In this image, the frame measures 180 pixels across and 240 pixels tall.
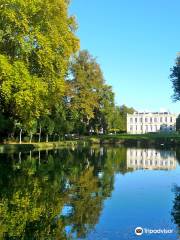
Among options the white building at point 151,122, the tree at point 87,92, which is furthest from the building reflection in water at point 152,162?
the white building at point 151,122

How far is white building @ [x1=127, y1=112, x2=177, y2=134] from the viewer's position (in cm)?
17575

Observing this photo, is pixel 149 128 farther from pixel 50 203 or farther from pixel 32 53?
pixel 50 203

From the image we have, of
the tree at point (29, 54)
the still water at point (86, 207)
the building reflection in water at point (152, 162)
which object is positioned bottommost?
the still water at point (86, 207)

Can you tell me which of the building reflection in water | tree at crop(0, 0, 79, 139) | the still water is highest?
tree at crop(0, 0, 79, 139)

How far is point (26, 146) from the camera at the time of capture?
A: 150 ft

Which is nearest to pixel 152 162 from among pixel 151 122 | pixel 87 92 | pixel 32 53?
pixel 32 53

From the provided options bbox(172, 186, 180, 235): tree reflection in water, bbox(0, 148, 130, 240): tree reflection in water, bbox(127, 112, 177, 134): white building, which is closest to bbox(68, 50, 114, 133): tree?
bbox(0, 148, 130, 240): tree reflection in water

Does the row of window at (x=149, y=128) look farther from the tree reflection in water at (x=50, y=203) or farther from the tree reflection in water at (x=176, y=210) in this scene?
the tree reflection in water at (x=176, y=210)

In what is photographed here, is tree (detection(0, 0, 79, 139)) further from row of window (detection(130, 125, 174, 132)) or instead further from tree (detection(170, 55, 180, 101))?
row of window (detection(130, 125, 174, 132))

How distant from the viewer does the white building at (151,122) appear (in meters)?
176

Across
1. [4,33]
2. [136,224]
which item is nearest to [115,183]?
[136,224]

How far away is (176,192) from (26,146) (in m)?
31.8

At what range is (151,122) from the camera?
17912 centimetres

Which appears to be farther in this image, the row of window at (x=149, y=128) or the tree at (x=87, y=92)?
the row of window at (x=149, y=128)
